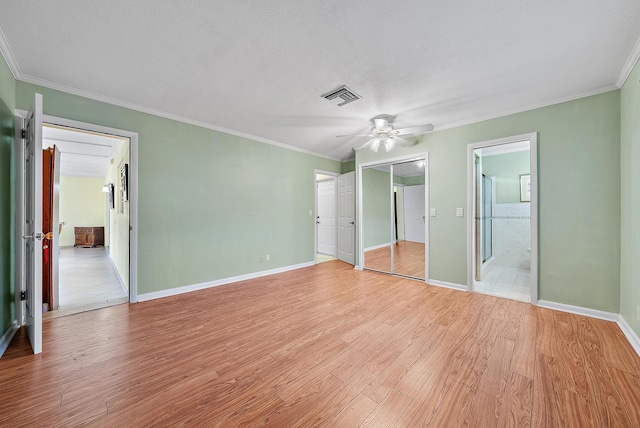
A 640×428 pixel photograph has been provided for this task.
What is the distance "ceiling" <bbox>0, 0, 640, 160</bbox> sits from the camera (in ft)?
5.47

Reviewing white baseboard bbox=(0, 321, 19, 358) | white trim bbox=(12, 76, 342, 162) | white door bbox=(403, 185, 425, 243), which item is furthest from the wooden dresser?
white door bbox=(403, 185, 425, 243)

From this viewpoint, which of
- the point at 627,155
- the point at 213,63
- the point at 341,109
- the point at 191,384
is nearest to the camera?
the point at 191,384

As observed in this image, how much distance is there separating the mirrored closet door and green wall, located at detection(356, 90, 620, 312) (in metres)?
1.31

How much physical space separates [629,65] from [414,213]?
9.17 ft

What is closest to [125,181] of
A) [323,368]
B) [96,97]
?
[96,97]

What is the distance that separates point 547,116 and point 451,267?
7.67 feet

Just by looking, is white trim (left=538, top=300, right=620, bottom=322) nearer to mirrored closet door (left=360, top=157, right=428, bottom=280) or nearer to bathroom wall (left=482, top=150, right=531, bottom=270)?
mirrored closet door (left=360, top=157, right=428, bottom=280)

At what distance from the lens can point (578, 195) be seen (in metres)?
2.84

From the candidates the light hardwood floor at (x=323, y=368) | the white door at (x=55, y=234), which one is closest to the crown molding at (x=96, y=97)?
the white door at (x=55, y=234)

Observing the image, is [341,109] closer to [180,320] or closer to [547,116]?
[547,116]

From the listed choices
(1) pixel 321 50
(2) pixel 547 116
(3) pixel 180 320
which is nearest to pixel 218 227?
(3) pixel 180 320

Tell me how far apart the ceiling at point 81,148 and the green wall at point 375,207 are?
4204 millimetres

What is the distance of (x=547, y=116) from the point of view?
3031 millimetres

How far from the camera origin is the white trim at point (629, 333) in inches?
81.1
